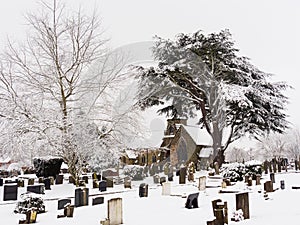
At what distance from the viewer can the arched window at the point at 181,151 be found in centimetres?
3712

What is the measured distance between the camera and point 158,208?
10.7 metres

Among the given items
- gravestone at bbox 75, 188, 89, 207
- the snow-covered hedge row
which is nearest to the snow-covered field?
gravestone at bbox 75, 188, 89, 207

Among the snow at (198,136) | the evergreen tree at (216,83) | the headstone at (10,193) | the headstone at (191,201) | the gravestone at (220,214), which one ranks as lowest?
the headstone at (10,193)

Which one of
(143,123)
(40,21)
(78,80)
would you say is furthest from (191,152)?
(40,21)

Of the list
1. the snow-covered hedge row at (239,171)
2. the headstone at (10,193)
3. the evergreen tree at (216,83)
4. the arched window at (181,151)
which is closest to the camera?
the headstone at (10,193)

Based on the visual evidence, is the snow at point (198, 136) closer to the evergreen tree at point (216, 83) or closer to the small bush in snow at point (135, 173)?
the evergreen tree at point (216, 83)

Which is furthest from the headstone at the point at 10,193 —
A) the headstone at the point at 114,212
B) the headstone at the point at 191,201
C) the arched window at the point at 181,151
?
the arched window at the point at 181,151

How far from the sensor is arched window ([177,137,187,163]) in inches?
1462

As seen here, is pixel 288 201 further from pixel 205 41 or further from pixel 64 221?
pixel 205 41

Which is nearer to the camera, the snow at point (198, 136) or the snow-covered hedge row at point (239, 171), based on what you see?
the snow-covered hedge row at point (239, 171)

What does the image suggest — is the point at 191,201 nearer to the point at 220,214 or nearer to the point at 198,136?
the point at 220,214

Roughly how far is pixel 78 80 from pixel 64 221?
42.6 ft

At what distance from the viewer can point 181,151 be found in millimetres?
37500

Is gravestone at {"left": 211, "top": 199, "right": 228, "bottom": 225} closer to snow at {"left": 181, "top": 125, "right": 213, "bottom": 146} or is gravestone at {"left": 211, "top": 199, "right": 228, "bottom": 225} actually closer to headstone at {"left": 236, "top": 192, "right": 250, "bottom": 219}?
headstone at {"left": 236, "top": 192, "right": 250, "bottom": 219}
